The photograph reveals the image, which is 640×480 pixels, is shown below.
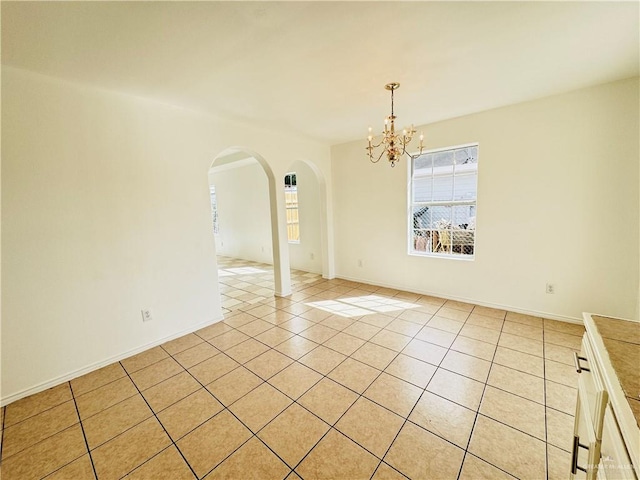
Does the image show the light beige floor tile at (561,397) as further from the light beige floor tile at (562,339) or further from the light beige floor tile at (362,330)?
the light beige floor tile at (362,330)

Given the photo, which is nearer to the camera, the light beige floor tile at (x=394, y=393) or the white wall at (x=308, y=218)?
the light beige floor tile at (x=394, y=393)

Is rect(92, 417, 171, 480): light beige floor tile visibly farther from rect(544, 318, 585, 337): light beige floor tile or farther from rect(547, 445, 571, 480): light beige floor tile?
rect(544, 318, 585, 337): light beige floor tile

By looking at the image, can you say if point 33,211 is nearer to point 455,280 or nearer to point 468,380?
point 468,380

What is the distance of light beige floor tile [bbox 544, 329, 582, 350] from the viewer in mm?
2472

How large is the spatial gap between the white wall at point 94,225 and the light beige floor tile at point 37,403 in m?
0.07

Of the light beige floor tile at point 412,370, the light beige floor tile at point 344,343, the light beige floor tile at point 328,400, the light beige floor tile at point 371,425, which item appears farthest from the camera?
the light beige floor tile at point 344,343

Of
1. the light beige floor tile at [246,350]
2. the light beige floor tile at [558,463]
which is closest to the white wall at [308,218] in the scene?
the light beige floor tile at [246,350]

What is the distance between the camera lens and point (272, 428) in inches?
65.7

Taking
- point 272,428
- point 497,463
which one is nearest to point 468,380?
point 497,463

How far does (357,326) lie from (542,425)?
5.59 feet

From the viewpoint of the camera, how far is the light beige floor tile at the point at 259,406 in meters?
1.73

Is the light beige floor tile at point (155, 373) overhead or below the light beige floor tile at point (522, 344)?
below

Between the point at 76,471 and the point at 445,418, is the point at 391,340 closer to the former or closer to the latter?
the point at 445,418

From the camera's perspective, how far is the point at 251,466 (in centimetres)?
143
